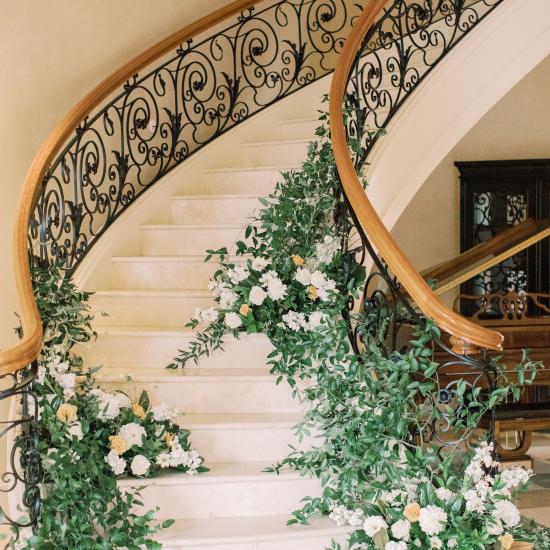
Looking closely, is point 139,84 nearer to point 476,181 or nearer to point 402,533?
point 402,533

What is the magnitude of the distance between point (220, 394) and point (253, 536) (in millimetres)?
961

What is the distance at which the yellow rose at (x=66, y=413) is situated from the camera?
→ 140 inches

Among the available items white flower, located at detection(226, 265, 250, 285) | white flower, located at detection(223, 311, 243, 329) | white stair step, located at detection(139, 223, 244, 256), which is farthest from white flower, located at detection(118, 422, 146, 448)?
white stair step, located at detection(139, 223, 244, 256)

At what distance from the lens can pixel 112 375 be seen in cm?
450

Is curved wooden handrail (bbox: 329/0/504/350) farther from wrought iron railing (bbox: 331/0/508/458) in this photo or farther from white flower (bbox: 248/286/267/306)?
white flower (bbox: 248/286/267/306)

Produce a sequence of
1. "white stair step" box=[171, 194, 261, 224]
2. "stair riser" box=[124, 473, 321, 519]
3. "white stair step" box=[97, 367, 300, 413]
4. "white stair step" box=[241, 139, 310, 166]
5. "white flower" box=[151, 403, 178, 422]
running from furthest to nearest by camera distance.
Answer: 1. "white stair step" box=[241, 139, 310, 166]
2. "white stair step" box=[171, 194, 261, 224]
3. "white stair step" box=[97, 367, 300, 413]
4. "white flower" box=[151, 403, 178, 422]
5. "stair riser" box=[124, 473, 321, 519]

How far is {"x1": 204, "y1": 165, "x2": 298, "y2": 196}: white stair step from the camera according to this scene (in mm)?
5742

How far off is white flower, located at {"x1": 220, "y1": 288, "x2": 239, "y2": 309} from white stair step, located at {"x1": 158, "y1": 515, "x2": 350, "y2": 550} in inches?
47.3

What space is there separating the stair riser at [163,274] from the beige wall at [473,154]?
182 inches

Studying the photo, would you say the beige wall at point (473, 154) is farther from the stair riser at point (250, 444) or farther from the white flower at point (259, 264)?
the stair riser at point (250, 444)

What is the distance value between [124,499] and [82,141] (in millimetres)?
2718

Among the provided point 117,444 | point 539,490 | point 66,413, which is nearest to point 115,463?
point 117,444

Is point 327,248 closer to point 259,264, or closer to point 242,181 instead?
point 259,264

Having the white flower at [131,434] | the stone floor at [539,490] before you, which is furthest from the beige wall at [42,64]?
the stone floor at [539,490]
